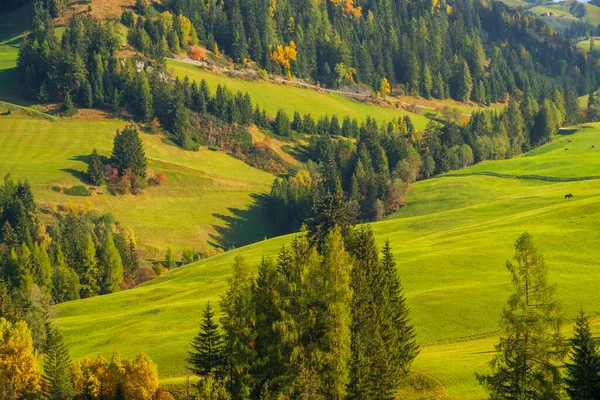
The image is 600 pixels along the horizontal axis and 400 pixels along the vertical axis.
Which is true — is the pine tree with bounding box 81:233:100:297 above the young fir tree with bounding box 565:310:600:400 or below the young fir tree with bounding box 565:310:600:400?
below

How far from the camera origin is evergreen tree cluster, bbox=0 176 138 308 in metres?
154

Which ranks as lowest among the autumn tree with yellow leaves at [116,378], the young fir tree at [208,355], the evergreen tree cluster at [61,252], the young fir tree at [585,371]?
the evergreen tree cluster at [61,252]

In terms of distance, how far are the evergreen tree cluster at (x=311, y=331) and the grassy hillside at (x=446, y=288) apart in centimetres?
916

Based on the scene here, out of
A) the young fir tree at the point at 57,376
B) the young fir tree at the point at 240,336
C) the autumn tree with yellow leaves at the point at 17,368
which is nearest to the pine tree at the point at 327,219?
the young fir tree at the point at 57,376

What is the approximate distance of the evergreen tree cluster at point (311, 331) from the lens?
56.5 m

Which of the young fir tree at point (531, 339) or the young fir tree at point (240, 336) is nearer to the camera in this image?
the young fir tree at point (531, 339)

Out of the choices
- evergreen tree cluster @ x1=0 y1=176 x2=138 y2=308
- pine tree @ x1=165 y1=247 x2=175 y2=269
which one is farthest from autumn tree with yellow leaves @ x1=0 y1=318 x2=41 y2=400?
pine tree @ x1=165 y1=247 x2=175 y2=269

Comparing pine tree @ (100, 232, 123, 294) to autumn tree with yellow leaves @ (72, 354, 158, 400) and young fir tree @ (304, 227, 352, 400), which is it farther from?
young fir tree @ (304, 227, 352, 400)

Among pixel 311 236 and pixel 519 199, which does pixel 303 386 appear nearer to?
pixel 311 236

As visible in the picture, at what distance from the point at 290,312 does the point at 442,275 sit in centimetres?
4985

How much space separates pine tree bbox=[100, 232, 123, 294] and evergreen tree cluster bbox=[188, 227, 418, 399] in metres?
108

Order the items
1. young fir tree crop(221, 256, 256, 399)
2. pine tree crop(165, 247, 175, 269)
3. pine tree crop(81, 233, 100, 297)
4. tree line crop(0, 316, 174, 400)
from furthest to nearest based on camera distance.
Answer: pine tree crop(165, 247, 175, 269) < pine tree crop(81, 233, 100, 297) < tree line crop(0, 316, 174, 400) < young fir tree crop(221, 256, 256, 399)

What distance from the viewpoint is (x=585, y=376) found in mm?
47406

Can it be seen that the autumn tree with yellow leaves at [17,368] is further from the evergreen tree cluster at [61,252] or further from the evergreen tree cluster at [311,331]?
the evergreen tree cluster at [61,252]
